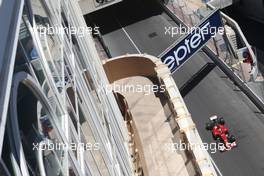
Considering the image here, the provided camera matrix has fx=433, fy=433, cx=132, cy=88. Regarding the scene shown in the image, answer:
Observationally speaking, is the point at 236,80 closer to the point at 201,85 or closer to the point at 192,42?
the point at 201,85

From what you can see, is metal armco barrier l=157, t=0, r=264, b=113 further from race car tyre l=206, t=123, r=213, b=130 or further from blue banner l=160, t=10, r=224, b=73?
race car tyre l=206, t=123, r=213, b=130

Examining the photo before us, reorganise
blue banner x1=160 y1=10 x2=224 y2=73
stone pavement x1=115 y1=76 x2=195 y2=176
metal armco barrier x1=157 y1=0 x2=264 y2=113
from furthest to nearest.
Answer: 1. blue banner x1=160 y1=10 x2=224 y2=73
2. metal armco barrier x1=157 y1=0 x2=264 y2=113
3. stone pavement x1=115 y1=76 x2=195 y2=176
